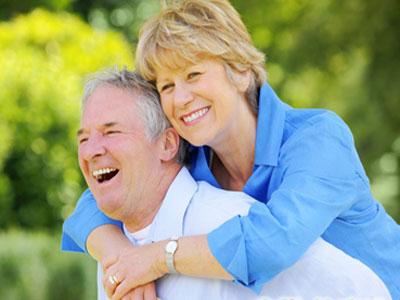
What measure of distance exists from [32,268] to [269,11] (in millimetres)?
7666

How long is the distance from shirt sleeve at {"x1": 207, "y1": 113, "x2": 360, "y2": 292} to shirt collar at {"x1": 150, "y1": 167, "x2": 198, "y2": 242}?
343mm

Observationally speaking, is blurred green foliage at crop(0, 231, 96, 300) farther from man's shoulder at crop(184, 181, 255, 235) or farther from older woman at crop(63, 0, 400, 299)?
man's shoulder at crop(184, 181, 255, 235)

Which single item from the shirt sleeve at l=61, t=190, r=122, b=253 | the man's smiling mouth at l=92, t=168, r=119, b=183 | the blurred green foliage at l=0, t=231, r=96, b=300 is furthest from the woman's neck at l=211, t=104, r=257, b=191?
the blurred green foliage at l=0, t=231, r=96, b=300

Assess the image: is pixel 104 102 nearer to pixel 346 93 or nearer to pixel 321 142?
pixel 321 142

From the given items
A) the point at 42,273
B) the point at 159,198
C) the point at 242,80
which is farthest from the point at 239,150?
the point at 42,273

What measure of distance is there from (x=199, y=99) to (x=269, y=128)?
371 millimetres

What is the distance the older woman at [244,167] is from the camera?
7.75 ft

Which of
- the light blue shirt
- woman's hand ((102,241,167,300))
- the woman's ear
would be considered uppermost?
the woman's ear

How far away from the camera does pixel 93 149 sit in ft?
9.03

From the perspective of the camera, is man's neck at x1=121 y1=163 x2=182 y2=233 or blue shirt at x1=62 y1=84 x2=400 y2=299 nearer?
blue shirt at x1=62 y1=84 x2=400 y2=299

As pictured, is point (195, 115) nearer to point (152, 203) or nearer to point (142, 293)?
point (152, 203)

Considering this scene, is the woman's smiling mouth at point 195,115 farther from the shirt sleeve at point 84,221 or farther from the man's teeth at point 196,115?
the shirt sleeve at point 84,221

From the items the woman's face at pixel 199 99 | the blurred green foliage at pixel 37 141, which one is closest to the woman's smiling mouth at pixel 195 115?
the woman's face at pixel 199 99

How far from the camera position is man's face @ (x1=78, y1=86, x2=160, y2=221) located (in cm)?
274
